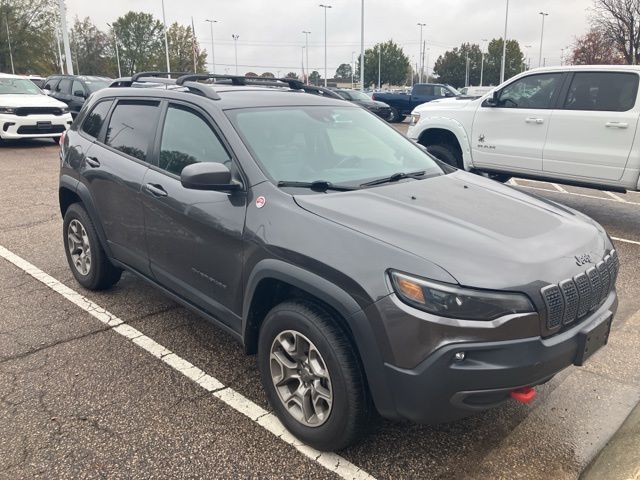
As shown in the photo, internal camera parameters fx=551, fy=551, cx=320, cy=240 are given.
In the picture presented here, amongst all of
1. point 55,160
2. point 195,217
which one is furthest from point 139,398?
point 55,160

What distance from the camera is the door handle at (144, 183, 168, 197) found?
3.42 m

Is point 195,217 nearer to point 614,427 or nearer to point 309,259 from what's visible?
point 309,259

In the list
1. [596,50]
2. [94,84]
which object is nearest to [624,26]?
[596,50]

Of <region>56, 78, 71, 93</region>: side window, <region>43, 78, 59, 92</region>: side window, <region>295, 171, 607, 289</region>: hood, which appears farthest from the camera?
<region>43, 78, 59, 92</region>: side window

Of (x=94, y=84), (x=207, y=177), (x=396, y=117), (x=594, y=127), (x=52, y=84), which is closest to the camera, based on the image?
(x=207, y=177)

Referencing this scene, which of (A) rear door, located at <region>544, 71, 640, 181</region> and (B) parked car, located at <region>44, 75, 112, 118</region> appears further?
(B) parked car, located at <region>44, 75, 112, 118</region>

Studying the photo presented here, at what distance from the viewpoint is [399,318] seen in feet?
7.23

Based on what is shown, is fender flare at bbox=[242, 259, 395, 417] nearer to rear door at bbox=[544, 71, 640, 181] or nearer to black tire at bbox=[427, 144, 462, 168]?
rear door at bbox=[544, 71, 640, 181]

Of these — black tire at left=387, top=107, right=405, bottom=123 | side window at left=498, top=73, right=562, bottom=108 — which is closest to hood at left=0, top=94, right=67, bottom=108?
side window at left=498, top=73, right=562, bottom=108

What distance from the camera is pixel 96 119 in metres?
4.40

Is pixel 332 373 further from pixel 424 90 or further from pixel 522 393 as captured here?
pixel 424 90

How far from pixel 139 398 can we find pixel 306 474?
1131 millimetres

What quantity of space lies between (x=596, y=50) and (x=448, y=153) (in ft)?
117

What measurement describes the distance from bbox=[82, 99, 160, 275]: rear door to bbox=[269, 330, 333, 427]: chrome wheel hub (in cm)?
143
